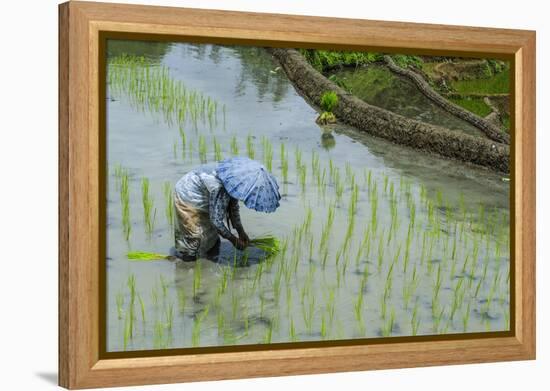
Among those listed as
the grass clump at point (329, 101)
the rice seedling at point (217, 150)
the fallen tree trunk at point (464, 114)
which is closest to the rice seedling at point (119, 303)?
the rice seedling at point (217, 150)

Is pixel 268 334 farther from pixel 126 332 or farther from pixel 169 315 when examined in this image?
pixel 126 332

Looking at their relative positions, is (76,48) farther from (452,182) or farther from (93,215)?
(452,182)

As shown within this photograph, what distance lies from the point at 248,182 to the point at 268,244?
368 millimetres

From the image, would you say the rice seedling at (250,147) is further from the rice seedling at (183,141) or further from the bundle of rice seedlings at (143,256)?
the bundle of rice seedlings at (143,256)

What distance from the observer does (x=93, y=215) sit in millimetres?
5398

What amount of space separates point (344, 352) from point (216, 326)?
0.74m

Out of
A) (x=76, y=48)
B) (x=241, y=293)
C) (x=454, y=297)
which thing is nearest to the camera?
(x=76, y=48)

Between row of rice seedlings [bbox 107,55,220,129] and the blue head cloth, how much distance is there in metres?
0.25

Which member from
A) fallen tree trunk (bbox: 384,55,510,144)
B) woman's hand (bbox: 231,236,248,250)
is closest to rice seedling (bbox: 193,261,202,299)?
woman's hand (bbox: 231,236,248,250)

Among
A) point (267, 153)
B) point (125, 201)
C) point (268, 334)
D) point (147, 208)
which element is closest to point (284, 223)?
point (267, 153)

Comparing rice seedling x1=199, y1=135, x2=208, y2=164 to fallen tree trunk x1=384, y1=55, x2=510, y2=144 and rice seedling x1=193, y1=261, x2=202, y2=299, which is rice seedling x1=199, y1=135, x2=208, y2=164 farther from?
fallen tree trunk x1=384, y1=55, x2=510, y2=144

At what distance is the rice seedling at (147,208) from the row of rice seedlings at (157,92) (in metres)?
0.38

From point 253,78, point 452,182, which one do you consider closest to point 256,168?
point 253,78

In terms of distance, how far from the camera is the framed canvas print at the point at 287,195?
5453 mm
